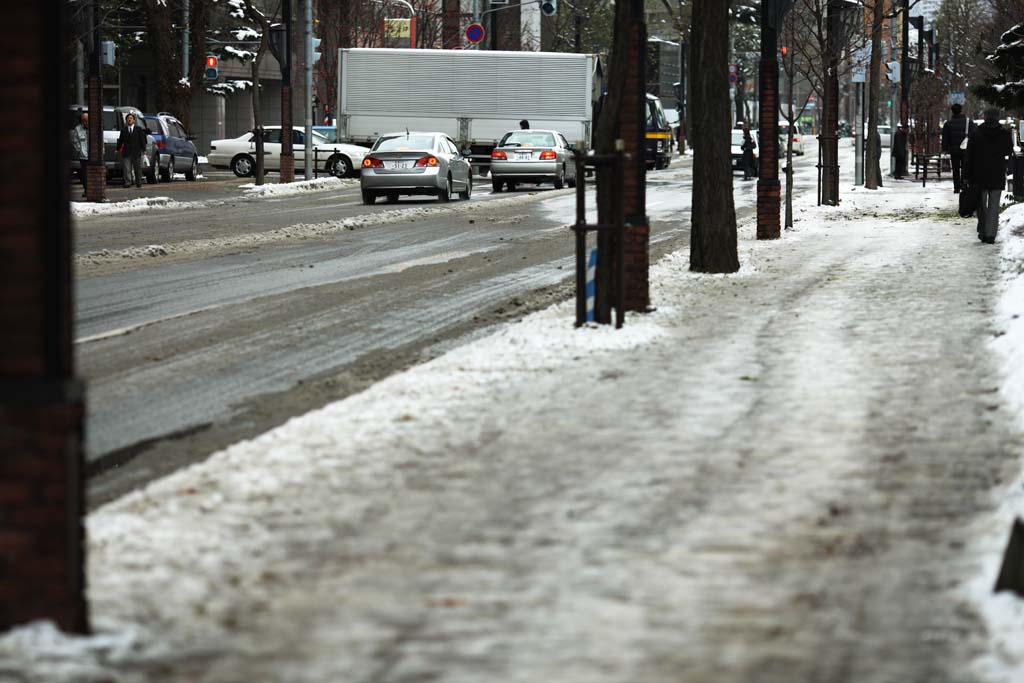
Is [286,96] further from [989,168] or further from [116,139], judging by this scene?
[989,168]

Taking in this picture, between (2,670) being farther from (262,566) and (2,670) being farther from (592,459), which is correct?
(592,459)

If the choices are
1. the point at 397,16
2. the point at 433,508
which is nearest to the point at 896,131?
the point at 397,16

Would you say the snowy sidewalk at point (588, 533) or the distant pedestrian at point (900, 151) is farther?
the distant pedestrian at point (900, 151)

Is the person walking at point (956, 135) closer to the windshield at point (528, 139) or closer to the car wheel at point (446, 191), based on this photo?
the car wheel at point (446, 191)

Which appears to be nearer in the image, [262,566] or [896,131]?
[262,566]

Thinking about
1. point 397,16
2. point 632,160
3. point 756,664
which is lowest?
point 756,664

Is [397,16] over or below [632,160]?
over

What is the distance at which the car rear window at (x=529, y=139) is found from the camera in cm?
4328

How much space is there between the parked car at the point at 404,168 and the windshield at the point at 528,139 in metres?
7.97

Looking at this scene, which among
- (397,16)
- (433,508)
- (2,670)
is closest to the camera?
(2,670)

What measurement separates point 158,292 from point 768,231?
9550mm

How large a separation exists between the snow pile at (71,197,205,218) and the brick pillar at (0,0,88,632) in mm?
24731

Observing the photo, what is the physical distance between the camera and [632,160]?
14.1 m

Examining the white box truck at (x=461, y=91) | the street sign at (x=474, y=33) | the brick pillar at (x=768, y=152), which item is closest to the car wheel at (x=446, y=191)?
the brick pillar at (x=768, y=152)
